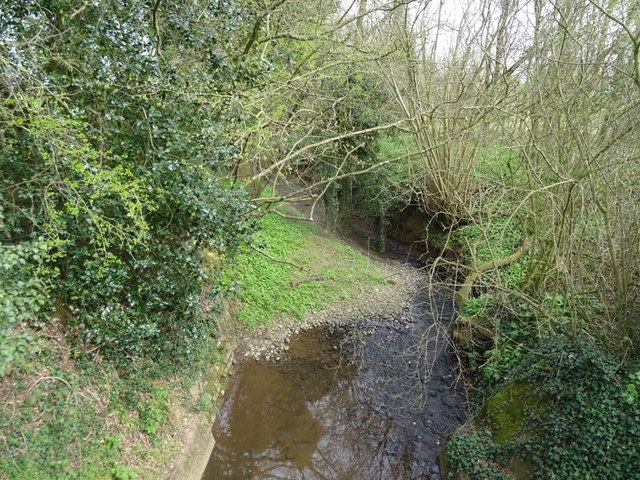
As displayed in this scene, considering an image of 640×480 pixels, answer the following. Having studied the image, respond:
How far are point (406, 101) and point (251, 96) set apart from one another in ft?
22.9

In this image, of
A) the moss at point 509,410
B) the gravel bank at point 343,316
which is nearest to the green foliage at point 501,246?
the gravel bank at point 343,316

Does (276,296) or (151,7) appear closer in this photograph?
(151,7)

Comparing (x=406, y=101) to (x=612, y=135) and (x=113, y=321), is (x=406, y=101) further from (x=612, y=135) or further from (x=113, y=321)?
(x=113, y=321)

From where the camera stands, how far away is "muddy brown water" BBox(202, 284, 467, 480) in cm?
585

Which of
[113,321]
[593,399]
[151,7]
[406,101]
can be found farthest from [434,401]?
[406,101]

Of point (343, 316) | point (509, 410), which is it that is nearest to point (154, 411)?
point (509, 410)

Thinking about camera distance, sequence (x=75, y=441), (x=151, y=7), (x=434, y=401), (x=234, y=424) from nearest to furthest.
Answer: (x=75, y=441), (x=151, y=7), (x=234, y=424), (x=434, y=401)

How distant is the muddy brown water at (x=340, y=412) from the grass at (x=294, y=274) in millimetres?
1024

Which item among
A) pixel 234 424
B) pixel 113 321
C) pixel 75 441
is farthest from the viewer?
pixel 234 424

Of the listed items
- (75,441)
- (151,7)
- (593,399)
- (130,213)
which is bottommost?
(75,441)

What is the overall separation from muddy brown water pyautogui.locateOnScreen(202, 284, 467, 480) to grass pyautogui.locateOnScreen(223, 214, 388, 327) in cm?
102

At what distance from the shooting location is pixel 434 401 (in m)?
7.10

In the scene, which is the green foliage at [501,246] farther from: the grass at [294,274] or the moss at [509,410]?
the grass at [294,274]

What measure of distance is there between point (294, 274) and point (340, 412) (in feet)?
14.0
